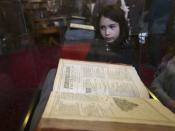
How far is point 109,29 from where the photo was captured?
1.16 metres

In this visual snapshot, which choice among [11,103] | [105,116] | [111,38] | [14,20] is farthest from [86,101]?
[14,20]

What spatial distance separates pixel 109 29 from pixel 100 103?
0.72 metres

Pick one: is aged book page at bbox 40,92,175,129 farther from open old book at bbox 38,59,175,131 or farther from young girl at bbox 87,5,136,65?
young girl at bbox 87,5,136,65

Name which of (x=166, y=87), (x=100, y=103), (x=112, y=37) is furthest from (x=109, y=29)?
(x=100, y=103)

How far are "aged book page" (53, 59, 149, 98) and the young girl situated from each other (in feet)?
1.39

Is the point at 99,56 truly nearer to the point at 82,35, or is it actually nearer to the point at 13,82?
the point at 82,35

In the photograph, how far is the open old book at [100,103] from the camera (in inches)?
14.9

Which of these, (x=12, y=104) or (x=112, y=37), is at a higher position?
(x=112, y=37)

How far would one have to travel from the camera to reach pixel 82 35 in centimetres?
124

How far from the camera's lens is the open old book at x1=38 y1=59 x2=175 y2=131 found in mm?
379

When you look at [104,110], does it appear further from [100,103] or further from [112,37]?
[112,37]

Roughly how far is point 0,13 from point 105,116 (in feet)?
4.07

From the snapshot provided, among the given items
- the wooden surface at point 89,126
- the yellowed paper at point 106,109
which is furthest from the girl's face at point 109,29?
the wooden surface at point 89,126

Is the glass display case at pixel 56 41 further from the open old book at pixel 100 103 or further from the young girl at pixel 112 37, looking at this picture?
the open old book at pixel 100 103
